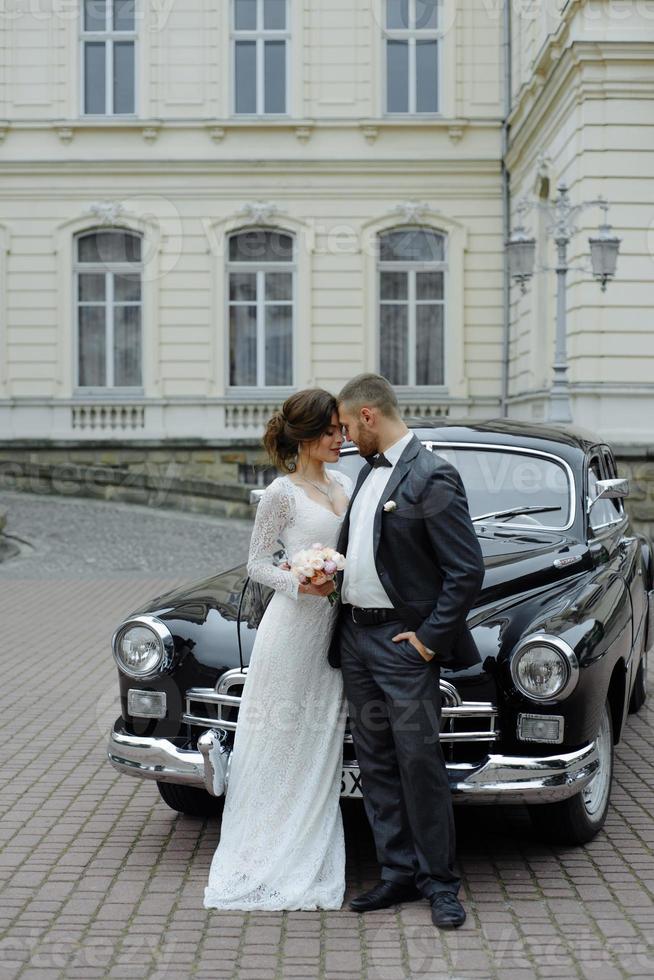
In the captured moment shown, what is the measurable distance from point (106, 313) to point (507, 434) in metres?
19.0

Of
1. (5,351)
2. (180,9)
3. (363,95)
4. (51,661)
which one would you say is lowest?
(51,661)

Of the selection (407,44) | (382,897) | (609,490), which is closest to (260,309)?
(407,44)

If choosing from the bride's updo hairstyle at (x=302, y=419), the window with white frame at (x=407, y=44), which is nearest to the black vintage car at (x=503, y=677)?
the bride's updo hairstyle at (x=302, y=419)

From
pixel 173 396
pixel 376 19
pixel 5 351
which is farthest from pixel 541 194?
pixel 5 351

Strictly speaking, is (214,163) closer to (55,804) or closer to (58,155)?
(58,155)

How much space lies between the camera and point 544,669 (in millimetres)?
4895

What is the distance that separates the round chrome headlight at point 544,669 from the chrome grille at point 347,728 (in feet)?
0.52

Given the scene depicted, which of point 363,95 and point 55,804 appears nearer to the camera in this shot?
point 55,804

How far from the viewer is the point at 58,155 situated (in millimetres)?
23984

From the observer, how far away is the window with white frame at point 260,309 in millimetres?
24422

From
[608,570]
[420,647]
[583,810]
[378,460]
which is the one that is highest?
[378,460]

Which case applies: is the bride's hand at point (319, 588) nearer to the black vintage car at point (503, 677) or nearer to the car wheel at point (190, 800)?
the black vintage car at point (503, 677)

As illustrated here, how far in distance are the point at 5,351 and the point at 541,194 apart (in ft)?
33.5

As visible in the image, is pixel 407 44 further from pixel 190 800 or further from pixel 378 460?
pixel 378 460
